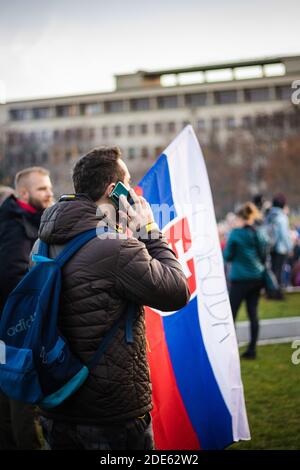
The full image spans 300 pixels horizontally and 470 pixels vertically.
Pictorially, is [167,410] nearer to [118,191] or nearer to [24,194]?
[118,191]

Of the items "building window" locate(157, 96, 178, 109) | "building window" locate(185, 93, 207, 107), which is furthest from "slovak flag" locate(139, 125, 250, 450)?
"building window" locate(157, 96, 178, 109)

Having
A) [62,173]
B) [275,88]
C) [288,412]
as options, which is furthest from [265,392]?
[275,88]

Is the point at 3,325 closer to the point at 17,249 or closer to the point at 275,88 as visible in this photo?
the point at 17,249

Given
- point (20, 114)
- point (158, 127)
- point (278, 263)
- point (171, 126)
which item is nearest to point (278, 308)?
point (278, 263)

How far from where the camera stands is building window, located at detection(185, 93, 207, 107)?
2889 inches

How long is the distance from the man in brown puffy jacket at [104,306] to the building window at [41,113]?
262 feet

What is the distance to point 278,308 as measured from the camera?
31.2 feet

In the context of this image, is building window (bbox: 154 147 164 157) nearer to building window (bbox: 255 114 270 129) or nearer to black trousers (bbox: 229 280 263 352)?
building window (bbox: 255 114 270 129)

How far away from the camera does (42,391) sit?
6.62 ft

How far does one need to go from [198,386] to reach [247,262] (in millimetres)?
3548

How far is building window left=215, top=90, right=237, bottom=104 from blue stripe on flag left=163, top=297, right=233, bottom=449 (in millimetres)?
72658

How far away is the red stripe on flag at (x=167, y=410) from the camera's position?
9.60 ft

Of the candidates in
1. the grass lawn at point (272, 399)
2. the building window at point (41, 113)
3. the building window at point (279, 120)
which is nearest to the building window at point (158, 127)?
the building window at point (41, 113)

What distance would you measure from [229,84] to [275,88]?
6.52 metres
